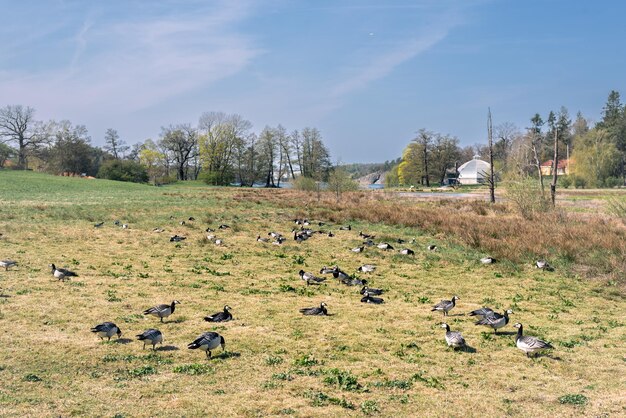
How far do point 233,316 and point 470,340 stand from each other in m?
6.38

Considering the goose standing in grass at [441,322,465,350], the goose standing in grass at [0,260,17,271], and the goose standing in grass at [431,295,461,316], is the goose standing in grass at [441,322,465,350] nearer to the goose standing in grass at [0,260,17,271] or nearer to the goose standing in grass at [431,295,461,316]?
the goose standing in grass at [431,295,461,316]

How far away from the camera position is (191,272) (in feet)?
61.8

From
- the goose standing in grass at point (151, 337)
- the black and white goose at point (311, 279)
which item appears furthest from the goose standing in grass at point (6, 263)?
the black and white goose at point (311, 279)

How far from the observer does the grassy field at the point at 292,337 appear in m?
8.28

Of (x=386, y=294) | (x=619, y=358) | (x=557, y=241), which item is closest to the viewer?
(x=619, y=358)

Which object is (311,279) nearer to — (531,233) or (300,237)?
(300,237)

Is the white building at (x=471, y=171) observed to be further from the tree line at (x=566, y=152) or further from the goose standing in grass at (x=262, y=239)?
the goose standing in grass at (x=262, y=239)

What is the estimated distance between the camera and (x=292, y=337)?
38.7 feet

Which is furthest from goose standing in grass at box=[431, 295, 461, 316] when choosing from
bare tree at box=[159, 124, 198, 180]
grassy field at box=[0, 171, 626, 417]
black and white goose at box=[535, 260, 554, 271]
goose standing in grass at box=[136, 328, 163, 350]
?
bare tree at box=[159, 124, 198, 180]

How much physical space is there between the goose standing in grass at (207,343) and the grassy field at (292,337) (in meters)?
0.23

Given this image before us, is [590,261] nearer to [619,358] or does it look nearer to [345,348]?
[619,358]

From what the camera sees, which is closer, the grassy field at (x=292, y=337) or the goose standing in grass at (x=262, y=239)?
the grassy field at (x=292, y=337)

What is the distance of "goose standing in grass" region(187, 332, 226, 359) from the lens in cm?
1006

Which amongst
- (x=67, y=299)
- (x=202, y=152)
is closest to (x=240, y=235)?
(x=67, y=299)
